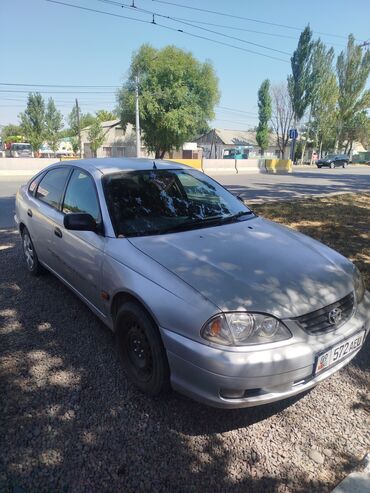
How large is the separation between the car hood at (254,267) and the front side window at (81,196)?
0.61 m

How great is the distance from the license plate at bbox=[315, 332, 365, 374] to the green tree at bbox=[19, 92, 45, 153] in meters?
53.4

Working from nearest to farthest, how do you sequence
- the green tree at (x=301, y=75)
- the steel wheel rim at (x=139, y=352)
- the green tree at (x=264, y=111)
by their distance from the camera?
the steel wheel rim at (x=139, y=352) < the green tree at (x=301, y=75) < the green tree at (x=264, y=111)

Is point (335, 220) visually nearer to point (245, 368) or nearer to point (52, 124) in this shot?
point (245, 368)

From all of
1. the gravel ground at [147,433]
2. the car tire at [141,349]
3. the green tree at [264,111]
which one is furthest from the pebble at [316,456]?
the green tree at [264,111]

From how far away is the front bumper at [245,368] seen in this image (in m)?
2.02

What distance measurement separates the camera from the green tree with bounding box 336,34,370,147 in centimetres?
5247

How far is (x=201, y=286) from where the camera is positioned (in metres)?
2.23

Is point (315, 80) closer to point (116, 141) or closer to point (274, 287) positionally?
point (116, 141)

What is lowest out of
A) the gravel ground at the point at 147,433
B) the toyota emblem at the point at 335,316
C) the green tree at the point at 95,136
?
the gravel ground at the point at 147,433

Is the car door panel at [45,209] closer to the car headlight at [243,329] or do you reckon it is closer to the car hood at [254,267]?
the car hood at [254,267]

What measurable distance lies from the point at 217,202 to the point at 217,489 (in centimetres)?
240

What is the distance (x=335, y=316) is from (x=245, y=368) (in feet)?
2.44

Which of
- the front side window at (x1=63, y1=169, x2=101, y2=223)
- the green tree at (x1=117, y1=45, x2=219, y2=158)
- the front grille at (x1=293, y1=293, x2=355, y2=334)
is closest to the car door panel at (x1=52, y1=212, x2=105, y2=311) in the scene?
the front side window at (x1=63, y1=169, x2=101, y2=223)

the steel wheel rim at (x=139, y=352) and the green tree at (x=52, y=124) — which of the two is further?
the green tree at (x=52, y=124)
